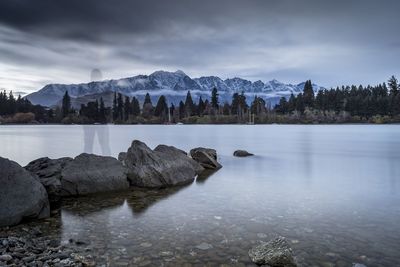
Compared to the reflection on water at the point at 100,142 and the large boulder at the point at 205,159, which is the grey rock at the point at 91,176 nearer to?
the large boulder at the point at 205,159

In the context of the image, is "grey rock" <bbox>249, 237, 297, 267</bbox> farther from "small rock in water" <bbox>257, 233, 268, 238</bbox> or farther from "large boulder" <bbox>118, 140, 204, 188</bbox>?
"large boulder" <bbox>118, 140, 204, 188</bbox>

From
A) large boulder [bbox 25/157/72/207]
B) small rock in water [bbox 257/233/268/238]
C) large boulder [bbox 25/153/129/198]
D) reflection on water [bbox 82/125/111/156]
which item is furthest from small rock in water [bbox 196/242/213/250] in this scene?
reflection on water [bbox 82/125/111/156]

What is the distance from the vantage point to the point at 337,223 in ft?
38.4

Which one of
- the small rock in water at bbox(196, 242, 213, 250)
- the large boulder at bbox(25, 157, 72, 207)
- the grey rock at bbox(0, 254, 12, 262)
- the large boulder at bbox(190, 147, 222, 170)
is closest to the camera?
the grey rock at bbox(0, 254, 12, 262)

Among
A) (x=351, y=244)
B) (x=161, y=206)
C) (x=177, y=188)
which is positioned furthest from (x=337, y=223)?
(x=177, y=188)

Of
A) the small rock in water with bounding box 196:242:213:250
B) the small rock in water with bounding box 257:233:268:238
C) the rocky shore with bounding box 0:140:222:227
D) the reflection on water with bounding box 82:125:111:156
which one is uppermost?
the rocky shore with bounding box 0:140:222:227

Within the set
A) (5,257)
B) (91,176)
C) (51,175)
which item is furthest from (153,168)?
(5,257)

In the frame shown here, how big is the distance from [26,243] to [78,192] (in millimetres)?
6994

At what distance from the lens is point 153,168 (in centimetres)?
1880

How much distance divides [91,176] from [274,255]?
1099 centimetres

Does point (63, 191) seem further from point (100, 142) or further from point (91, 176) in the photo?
point (100, 142)

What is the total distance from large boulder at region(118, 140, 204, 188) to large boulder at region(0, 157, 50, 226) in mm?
6269

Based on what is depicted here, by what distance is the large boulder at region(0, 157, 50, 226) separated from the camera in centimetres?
1119

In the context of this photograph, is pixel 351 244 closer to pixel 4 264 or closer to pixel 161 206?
pixel 161 206
